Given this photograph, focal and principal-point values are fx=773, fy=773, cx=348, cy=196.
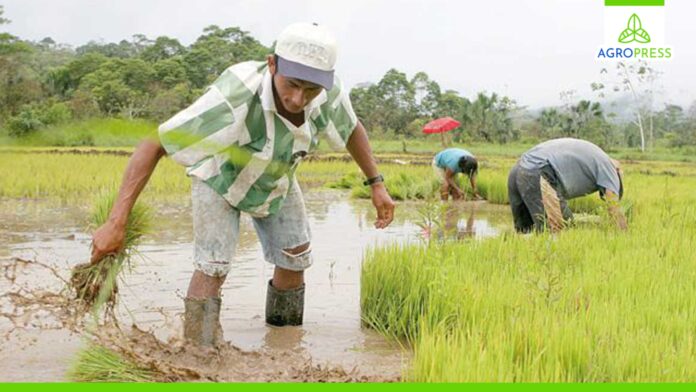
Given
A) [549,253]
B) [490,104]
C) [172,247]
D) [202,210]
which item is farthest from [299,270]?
[490,104]

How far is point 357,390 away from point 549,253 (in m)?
1.44

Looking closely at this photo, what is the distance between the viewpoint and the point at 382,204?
10.3 feet

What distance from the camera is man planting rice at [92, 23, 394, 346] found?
90.6 inches

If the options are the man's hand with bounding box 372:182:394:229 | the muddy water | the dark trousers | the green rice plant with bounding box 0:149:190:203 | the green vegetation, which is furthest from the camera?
the green rice plant with bounding box 0:149:190:203

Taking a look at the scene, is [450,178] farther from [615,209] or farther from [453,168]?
[615,209]

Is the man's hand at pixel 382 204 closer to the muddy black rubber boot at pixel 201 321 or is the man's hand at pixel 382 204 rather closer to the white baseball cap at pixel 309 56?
the muddy black rubber boot at pixel 201 321

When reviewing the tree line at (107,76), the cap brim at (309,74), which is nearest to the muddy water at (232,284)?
the cap brim at (309,74)

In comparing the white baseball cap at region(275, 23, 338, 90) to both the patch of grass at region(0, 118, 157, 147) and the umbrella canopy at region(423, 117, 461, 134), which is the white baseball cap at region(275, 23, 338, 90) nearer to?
the patch of grass at region(0, 118, 157, 147)

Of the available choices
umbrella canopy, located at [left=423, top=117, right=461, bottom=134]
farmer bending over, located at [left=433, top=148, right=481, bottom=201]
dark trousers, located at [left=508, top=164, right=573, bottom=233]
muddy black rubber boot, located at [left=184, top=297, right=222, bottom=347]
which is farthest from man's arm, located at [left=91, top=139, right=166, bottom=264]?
umbrella canopy, located at [left=423, top=117, right=461, bottom=134]

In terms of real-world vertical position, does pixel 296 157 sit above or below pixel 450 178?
above

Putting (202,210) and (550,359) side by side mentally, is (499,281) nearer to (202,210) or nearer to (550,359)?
(550,359)

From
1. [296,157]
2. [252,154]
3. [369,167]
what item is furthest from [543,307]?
[252,154]

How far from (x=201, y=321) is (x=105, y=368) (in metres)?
0.40

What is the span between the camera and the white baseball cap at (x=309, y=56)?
221cm
